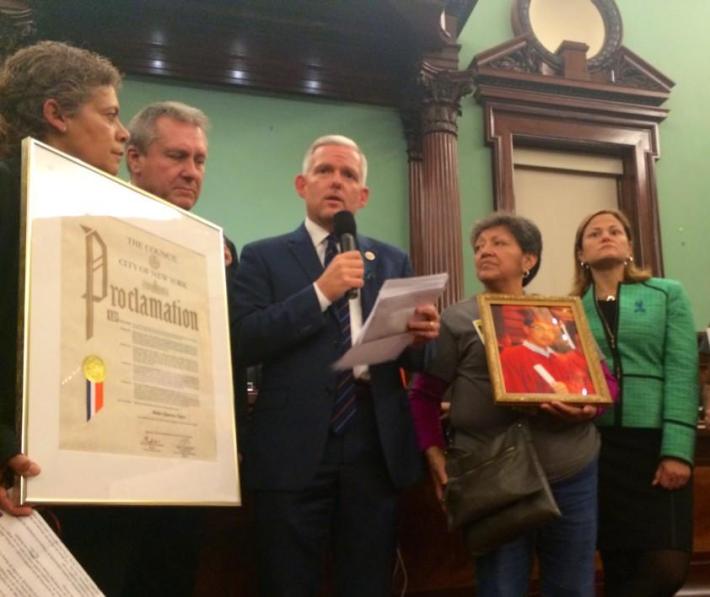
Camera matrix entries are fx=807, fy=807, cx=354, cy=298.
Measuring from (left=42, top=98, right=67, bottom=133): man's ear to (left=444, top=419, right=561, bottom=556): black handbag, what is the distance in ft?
3.76

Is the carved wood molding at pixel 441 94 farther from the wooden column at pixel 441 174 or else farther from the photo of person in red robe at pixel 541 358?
the photo of person in red robe at pixel 541 358

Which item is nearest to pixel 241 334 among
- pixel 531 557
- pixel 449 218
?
pixel 531 557

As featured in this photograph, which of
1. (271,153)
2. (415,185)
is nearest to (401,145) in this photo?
(415,185)

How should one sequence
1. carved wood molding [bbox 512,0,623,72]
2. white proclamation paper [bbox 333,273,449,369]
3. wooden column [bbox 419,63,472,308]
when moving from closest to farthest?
white proclamation paper [bbox 333,273,449,369]
wooden column [bbox 419,63,472,308]
carved wood molding [bbox 512,0,623,72]

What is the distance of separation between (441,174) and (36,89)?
3223mm

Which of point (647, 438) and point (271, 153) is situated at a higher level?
point (271, 153)

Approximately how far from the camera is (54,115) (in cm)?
147

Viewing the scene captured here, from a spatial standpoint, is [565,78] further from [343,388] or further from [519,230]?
[343,388]

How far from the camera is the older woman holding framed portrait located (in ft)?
6.18

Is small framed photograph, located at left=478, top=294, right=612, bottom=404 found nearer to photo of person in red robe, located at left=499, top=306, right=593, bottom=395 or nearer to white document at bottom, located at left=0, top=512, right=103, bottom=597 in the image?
photo of person in red robe, located at left=499, top=306, right=593, bottom=395

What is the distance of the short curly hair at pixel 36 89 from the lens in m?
1.47

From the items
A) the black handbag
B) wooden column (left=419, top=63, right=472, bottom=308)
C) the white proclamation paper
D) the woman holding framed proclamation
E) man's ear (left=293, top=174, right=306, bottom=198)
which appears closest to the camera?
the woman holding framed proclamation

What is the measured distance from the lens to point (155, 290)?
1.45 m

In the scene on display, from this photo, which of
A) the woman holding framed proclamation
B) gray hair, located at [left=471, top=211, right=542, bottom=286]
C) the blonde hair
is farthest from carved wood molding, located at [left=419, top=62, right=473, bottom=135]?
the woman holding framed proclamation
